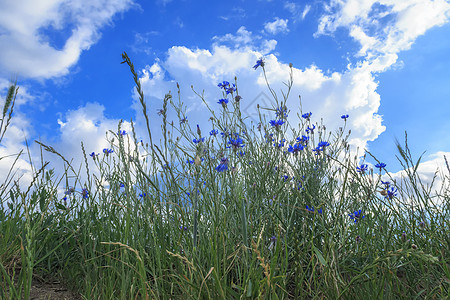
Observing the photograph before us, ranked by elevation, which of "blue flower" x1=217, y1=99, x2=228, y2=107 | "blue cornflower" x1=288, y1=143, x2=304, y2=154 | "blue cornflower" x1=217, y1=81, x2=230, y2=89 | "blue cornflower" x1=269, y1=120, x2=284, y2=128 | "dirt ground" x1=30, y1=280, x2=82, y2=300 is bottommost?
"dirt ground" x1=30, y1=280, x2=82, y2=300

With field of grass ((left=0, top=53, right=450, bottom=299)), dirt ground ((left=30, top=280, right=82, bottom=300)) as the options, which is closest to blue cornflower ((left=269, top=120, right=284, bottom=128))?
field of grass ((left=0, top=53, right=450, bottom=299))

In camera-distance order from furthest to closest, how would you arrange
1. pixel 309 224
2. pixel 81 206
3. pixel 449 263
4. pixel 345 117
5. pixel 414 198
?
pixel 345 117 → pixel 81 206 → pixel 309 224 → pixel 414 198 → pixel 449 263

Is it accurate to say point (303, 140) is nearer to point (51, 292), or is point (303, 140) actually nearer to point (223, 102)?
point (223, 102)

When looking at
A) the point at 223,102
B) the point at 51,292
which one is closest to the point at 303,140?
the point at 223,102

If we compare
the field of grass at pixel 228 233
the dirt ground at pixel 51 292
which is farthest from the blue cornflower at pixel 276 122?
the dirt ground at pixel 51 292

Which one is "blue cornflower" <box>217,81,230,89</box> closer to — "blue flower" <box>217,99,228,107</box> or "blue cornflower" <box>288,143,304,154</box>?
"blue flower" <box>217,99,228,107</box>

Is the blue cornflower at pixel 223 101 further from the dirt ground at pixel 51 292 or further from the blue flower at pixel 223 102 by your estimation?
the dirt ground at pixel 51 292

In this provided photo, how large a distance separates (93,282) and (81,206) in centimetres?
77

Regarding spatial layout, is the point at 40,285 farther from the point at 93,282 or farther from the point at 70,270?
the point at 93,282

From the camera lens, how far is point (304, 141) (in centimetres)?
330

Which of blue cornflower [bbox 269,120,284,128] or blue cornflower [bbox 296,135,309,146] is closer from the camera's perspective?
blue cornflower [bbox 269,120,284,128]

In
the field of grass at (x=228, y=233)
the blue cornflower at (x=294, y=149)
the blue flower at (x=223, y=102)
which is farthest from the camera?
the blue flower at (x=223, y=102)

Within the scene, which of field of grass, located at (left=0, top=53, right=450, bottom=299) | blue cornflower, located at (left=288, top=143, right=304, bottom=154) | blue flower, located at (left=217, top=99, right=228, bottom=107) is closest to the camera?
field of grass, located at (left=0, top=53, right=450, bottom=299)

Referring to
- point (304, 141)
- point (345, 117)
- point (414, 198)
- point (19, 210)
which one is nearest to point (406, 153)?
point (414, 198)
